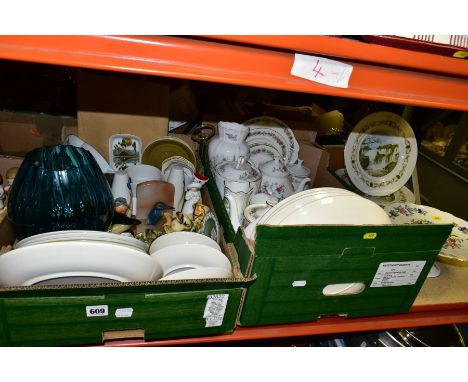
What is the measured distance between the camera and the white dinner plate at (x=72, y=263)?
552 mm

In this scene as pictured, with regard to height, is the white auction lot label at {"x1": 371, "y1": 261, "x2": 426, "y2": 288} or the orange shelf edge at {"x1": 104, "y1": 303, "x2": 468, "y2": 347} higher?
the white auction lot label at {"x1": 371, "y1": 261, "x2": 426, "y2": 288}

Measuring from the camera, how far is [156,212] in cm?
84

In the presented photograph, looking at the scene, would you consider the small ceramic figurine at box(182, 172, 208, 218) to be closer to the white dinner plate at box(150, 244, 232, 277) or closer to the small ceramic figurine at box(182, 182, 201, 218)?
the small ceramic figurine at box(182, 182, 201, 218)

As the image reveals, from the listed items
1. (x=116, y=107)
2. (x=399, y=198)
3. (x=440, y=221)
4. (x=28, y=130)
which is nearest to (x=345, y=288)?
(x=440, y=221)

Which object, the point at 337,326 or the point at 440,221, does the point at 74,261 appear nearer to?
the point at 337,326

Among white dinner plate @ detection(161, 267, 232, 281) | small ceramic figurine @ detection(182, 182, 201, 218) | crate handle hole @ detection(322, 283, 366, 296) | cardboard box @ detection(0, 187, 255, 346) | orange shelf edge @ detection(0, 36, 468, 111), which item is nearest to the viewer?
orange shelf edge @ detection(0, 36, 468, 111)

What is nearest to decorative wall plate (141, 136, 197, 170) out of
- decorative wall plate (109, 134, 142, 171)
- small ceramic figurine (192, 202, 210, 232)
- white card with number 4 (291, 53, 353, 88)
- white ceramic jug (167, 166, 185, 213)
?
decorative wall plate (109, 134, 142, 171)

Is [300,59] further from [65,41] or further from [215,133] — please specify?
[215,133]

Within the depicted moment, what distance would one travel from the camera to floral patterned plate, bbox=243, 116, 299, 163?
45.5 inches

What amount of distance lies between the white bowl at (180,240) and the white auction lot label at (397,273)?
357 millimetres

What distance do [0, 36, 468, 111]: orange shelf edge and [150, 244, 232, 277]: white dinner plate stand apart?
1.18 ft

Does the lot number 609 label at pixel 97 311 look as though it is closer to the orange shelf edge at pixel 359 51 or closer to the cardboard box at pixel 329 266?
the cardboard box at pixel 329 266

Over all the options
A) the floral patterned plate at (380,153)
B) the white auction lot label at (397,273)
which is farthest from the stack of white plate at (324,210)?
the floral patterned plate at (380,153)

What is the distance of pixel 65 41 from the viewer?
435mm
